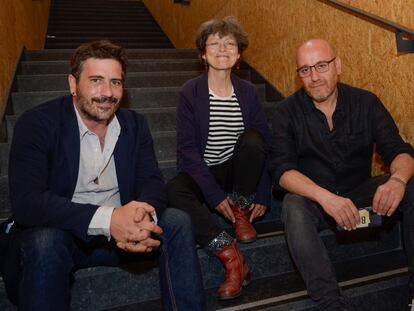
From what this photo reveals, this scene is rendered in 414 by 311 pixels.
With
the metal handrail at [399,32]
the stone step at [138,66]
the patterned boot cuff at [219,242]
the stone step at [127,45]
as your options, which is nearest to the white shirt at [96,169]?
the patterned boot cuff at [219,242]

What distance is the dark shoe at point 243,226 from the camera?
5.94 ft

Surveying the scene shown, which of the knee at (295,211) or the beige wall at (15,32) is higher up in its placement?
the beige wall at (15,32)

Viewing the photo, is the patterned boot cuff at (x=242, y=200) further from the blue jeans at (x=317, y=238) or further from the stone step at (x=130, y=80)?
the stone step at (x=130, y=80)

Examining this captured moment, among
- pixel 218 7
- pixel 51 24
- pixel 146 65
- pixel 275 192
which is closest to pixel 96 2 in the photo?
pixel 51 24

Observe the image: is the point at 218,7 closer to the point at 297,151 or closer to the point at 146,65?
the point at 146,65

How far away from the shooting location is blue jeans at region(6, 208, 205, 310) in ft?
3.91

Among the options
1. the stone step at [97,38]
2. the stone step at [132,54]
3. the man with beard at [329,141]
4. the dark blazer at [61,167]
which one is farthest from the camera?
the stone step at [97,38]

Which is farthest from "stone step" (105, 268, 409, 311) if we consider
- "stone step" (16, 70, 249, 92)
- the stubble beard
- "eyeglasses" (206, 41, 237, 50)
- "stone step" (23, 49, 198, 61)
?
"stone step" (23, 49, 198, 61)

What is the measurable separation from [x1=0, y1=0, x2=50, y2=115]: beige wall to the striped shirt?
4.24 feet

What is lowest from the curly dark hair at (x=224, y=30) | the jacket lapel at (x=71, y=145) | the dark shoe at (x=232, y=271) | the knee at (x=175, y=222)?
the dark shoe at (x=232, y=271)

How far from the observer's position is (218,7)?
13.4ft

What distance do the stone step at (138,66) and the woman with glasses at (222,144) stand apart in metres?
1.41

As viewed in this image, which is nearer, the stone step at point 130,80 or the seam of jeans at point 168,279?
the seam of jeans at point 168,279

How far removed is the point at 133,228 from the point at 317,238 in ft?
2.18
